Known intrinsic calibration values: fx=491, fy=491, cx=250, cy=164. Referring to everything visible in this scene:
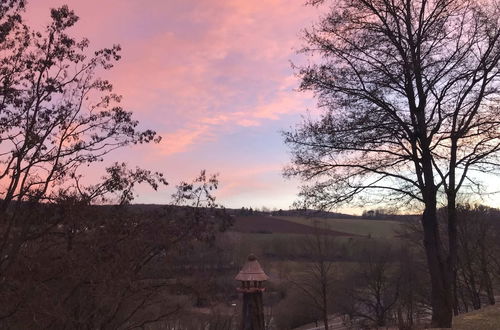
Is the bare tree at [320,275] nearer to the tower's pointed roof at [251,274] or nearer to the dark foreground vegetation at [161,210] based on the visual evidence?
the dark foreground vegetation at [161,210]

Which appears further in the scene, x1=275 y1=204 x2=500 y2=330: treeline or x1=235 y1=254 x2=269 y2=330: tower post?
x1=275 y1=204 x2=500 y2=330: treeline

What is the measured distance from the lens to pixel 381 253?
175 ft

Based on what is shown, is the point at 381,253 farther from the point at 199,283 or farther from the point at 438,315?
the point at 199,283

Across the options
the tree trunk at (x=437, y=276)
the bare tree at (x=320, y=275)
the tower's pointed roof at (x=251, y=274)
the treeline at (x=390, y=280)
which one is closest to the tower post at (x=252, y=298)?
the tower's pointed roof at (x=251, y=274)

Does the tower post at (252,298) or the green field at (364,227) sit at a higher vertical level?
the green field at (364,227)

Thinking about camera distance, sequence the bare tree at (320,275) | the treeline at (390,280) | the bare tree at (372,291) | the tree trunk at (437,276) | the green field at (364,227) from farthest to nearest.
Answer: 1. the green field at (364,227)
2. the bare tree at (372,291)
3. the bare tree at (320,275)
4. the treeline at (390,280)
5. the tree trunk at (437,276)

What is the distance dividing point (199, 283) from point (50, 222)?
2.86 m

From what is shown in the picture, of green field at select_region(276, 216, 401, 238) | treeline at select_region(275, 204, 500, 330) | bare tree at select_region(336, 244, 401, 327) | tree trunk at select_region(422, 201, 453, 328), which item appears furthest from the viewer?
green field at select_region(276, 216, 401, 238)

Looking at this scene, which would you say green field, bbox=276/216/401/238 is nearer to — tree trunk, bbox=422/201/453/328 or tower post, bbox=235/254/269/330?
tree trunk, bbox=422/201/453/328

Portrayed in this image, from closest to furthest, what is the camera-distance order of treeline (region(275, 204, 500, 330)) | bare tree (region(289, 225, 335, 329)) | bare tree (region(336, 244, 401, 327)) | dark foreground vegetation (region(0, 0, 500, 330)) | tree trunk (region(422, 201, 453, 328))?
1. dark foreground vegetation (region(0, 0, 500, 330))
2. tree trunk (region(422, 201, 453, 328))
3. treeline (region(275, 204, 500, 330))
4. bare tree (region(289, 225, 335, 329))
5. bare tree (region(336, 244, 401, 327))

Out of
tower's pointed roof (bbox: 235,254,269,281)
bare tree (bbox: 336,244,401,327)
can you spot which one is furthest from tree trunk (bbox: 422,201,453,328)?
bare tree (bbox: 336,244,401,327)

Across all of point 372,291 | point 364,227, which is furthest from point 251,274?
point 364,227

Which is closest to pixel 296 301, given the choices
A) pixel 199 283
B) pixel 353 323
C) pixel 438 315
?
pixel 353 323

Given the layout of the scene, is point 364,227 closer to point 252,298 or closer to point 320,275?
point 320,275
